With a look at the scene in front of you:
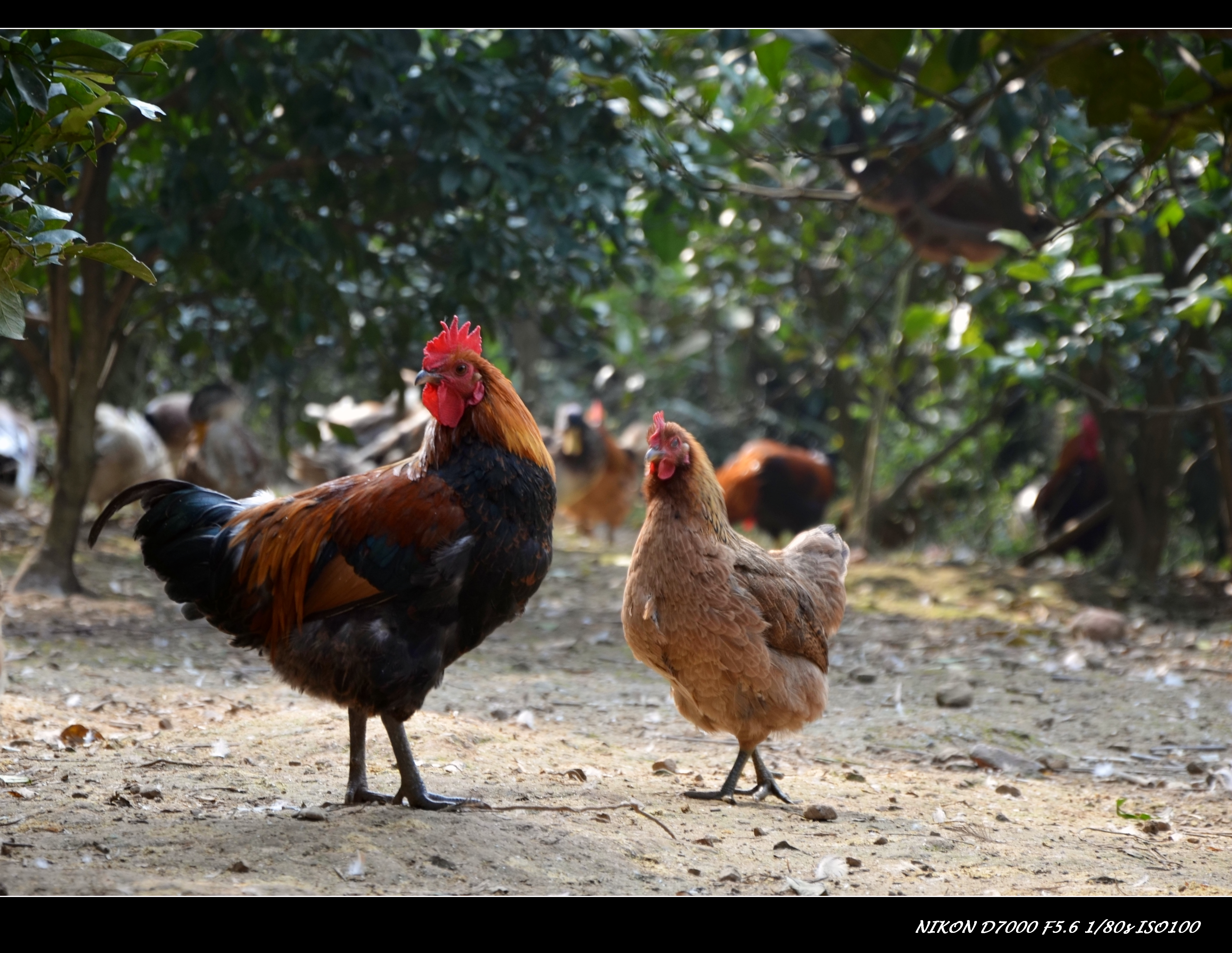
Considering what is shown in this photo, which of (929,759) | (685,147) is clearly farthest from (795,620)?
(685,147)

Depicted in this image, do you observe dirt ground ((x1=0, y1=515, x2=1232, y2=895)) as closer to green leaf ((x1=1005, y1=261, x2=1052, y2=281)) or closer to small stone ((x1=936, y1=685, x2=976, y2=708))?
small stone ((x1=936, y1=685, x2=976, y2=708))

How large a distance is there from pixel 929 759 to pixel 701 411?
7.94 m

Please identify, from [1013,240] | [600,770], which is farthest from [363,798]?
[1013,240]

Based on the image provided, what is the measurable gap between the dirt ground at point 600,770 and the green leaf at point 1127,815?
0.06 ft

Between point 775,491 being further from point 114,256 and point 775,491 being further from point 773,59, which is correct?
point 114,256

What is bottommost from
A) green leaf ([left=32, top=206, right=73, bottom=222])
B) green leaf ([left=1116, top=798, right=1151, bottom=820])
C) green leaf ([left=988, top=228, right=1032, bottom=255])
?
green leaf ([left=1116, top=798, right=1151, bottom=820])

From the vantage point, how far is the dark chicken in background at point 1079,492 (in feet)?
31.0

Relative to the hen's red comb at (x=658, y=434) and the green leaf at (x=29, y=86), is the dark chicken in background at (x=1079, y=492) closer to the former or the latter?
the hen's red comb at (x=658, y=434)

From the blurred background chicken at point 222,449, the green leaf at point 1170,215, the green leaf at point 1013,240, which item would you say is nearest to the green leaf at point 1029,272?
the green leaf at point 1013,240

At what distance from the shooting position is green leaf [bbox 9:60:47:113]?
254 cm

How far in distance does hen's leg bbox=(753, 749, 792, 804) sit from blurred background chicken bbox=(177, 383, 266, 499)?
5060mm

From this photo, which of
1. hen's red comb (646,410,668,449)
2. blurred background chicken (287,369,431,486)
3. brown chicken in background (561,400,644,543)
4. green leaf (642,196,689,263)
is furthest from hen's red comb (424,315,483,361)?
brown chicken in background (561,400,644,543)

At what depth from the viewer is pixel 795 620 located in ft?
13.1

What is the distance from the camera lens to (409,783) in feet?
11.4
